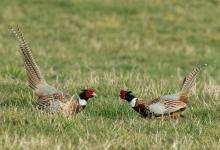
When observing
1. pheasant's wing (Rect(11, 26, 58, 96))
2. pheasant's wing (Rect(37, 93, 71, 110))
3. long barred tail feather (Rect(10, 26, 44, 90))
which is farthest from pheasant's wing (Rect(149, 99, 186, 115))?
long barred tail feather (Rect(10, 26, 44, 90))

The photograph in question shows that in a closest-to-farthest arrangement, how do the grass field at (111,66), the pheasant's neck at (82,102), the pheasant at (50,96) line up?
1. the grass field at (111,66)
2. the pheasant at (50,96)
3. the pheasant's neck at (82,102)

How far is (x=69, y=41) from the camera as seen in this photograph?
954 inches

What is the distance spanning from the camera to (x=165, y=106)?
8.80 m

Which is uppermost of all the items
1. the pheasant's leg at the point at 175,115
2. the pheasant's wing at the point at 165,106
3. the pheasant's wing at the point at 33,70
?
the pheasant's wing at the point at 33,70

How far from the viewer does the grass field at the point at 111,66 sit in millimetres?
7742

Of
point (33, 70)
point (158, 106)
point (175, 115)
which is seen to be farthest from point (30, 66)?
point (175, 115)

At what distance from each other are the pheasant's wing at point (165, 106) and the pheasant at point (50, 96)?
81 cm

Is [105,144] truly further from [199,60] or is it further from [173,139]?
[199,60]

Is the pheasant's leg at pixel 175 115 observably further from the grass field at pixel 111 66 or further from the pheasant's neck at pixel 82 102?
the pheasant's neck at pixel 82 102

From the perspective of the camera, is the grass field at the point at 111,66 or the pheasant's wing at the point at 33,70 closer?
the grass field at the point at 111,66

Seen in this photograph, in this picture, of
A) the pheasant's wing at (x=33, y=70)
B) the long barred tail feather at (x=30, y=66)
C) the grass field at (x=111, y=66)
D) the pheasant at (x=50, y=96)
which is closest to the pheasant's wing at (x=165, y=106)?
the grass field at (x=111, y=66)

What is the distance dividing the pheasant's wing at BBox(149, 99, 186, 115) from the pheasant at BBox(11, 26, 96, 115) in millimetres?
808

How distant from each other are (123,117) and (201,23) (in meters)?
18.8

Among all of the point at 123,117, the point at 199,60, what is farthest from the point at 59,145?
the point at 199,60
